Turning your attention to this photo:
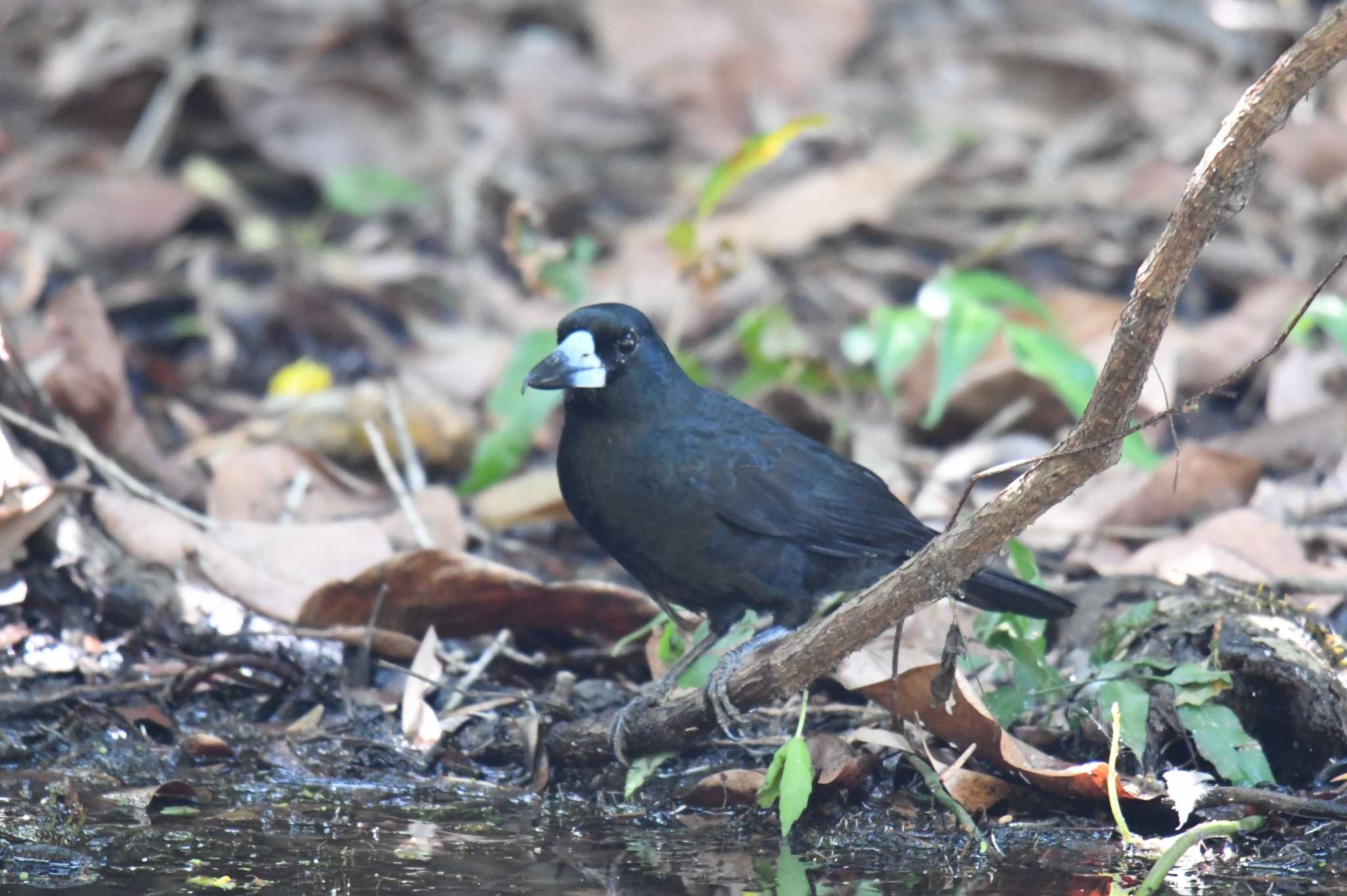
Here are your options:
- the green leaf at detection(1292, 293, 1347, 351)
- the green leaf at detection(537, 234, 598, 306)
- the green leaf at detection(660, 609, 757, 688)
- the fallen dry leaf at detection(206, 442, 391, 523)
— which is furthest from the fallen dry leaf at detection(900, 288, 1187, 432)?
the fallen dry leaf at detection(206, 442, 391, 523)

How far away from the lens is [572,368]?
3732mm

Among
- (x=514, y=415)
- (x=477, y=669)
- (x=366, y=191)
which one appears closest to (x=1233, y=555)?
(x=477, y=669)

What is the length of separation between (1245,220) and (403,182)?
3.76m

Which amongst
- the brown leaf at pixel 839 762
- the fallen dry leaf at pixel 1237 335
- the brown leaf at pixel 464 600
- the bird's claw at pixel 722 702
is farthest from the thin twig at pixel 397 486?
the fallen dry leaf at pixel 1237 335

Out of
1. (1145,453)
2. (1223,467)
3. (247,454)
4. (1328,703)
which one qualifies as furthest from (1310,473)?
(247,454)

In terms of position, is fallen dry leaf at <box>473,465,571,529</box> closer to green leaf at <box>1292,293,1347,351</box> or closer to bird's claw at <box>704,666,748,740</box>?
bird's claw at <box>704,666,748,740</box>

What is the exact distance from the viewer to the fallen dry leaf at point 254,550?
405 centimetres

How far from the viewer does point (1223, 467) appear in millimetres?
4797

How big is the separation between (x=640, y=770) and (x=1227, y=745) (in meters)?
1.20

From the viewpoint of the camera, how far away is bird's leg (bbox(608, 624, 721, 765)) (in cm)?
335

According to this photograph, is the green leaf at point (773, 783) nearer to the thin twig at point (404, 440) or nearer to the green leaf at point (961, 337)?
the green leaf at point (961, 337)

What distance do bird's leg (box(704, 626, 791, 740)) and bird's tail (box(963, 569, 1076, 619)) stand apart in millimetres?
503

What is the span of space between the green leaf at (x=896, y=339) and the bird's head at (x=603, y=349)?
37.2 inches

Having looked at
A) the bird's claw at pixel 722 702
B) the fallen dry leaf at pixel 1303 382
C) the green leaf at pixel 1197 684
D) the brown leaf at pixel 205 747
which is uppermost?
the fallen dry leaf at pixel 1303 382
